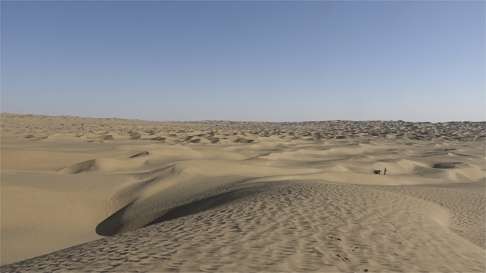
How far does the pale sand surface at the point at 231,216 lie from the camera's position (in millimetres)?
6867

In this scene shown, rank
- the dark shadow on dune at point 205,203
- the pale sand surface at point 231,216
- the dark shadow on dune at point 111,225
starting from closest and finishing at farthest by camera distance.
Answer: the pale sand surface at point 231,216 < the dark shadow on dune at point 205,203 < the dark shadow on dune at point 111,225

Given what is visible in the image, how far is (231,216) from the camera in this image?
958cm

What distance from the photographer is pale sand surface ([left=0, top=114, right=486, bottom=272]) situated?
22.5 feet

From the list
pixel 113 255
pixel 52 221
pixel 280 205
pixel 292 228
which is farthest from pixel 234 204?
pixel 52 221

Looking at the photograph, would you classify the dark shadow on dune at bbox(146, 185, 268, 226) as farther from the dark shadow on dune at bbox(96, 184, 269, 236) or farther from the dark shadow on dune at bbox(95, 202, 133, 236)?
the dark shadow on dune at bbox(95, 202, 133, 236)

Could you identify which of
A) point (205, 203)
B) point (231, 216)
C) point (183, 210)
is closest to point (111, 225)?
point (183, 210)

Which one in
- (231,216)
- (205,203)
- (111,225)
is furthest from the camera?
(111,225)

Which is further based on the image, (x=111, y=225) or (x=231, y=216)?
(x=111, y=225)

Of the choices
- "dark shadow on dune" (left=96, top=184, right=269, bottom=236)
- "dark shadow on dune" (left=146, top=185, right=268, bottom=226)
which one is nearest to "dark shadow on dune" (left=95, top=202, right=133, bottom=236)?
"dark shadow on dune" (left=96, top=184, right=269, bottom=236)

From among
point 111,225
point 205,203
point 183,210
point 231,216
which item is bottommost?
point 111,225

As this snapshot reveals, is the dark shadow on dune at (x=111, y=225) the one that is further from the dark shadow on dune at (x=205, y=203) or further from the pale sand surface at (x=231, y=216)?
the dark shadow on dune at (x=205, y=203)

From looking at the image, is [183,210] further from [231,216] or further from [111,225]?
[231,216]

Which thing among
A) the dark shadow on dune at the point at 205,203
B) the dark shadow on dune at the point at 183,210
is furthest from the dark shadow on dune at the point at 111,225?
the dark shadow on dune at the point at 205,203

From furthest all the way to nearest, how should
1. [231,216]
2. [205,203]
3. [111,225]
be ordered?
1. [111,225]
2. [205,203]
3. [231,216]
